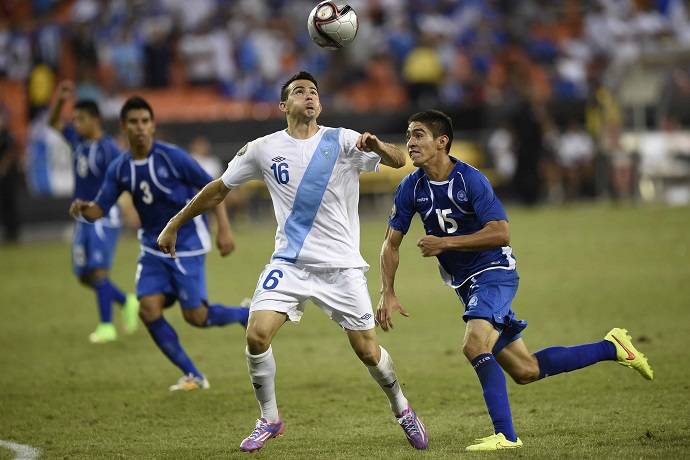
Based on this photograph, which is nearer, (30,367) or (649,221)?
(30,367)

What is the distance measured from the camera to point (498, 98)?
1147 inches

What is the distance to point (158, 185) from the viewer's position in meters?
9.92

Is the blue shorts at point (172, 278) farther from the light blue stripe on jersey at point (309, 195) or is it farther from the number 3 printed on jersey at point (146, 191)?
the light blue stripe on jersey at point (309, 195)

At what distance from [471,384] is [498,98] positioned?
797 inches

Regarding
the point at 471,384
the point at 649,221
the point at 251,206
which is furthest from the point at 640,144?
the point at 471,384

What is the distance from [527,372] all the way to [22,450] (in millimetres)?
3291

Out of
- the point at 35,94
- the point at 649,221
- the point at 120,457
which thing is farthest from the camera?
the point at 35,94

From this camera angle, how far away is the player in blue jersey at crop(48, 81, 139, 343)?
12.4 meters

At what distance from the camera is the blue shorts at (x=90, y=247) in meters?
12.8

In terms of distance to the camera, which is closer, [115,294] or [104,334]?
[104,334]

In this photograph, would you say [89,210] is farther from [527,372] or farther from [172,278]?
[527,372]

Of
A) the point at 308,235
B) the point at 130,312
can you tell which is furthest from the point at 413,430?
the point at 130,312

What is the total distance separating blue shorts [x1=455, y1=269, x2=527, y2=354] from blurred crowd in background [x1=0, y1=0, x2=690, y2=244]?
18282 mm

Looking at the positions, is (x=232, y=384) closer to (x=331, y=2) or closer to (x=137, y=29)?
(x=331, y=2)
